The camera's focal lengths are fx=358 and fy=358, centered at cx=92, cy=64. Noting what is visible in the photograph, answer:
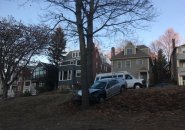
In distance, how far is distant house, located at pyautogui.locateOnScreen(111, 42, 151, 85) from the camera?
66312 millimetres

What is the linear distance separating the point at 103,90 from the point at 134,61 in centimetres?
4292

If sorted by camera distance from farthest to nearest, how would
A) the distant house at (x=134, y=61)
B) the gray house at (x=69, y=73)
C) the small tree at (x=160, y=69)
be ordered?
1. the gray house at (x=69, y=73)
2. the small tree at (x=160, y=69)
3. the distant house at (x=134, y=61)

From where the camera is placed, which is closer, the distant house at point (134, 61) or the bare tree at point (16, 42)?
the bare tree at point (16, 42)

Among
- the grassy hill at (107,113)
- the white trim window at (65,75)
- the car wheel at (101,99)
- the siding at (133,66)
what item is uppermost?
the siding at (133,66)

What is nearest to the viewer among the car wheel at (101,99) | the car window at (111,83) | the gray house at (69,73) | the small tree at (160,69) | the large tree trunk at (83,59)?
the large tree trunk at (83,59)

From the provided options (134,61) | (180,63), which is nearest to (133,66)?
(134,61)

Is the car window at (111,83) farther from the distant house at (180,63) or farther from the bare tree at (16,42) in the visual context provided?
the distant house at (180,63)

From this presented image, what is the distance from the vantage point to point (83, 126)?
15.9m

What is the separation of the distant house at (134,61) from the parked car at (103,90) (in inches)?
1520

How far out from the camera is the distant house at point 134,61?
66.3 metres

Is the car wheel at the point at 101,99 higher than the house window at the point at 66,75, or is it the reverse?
the house window at the point at 66,75

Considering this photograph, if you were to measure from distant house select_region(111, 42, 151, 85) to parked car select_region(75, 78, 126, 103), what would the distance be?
38.6m

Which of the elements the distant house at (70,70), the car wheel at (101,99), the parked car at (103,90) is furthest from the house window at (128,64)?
the car wheel at (101,99)

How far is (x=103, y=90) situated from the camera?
25312mm
